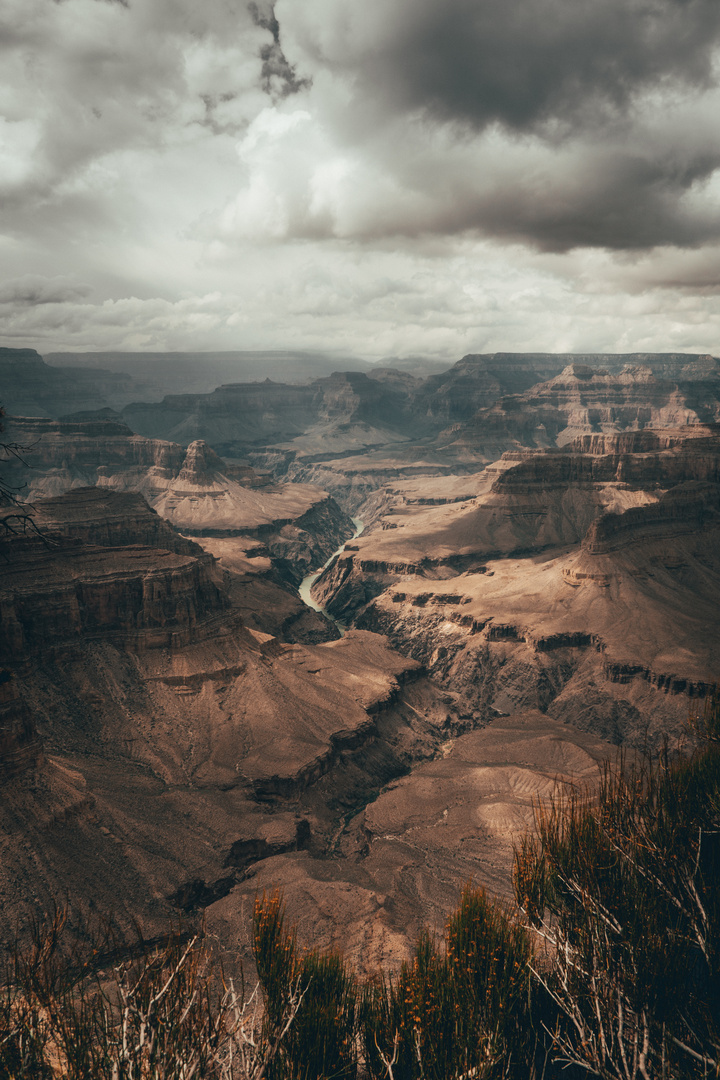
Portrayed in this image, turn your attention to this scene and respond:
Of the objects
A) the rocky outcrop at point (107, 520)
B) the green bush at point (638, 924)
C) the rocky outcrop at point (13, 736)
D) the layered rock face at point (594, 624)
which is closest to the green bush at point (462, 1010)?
the green bush at point (638, 924)

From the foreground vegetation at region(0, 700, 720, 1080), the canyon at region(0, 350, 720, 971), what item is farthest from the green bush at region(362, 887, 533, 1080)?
the canyon at region(0, 350, 720, 971)

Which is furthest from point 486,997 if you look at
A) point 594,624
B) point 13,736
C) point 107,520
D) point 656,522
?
point 656,522

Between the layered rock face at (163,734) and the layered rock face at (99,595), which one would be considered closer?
the layered rock face at (163,734)

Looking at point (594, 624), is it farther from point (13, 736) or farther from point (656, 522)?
point (13, 736)

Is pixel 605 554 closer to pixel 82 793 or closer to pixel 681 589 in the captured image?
pixel 681 589

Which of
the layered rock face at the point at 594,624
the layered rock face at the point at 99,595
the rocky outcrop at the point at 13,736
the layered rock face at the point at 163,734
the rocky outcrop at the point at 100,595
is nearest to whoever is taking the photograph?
the layered rock face at the point at 163,734

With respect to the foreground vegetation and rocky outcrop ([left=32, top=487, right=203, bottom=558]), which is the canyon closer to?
rocky outcrop ([left=32, top=487, right=203, bottom=558])

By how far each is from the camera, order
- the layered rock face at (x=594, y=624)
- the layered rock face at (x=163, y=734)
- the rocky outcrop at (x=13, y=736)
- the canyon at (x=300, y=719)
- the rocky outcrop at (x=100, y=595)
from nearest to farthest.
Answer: the canyon at (x=300, y=719) < the layered rock face at (x=163, y=734) < the rocky outcrop at (x=13, y=736) < the rocky outcrop at (x=100, y=595) < the layered rock face at (x=594, y=624)

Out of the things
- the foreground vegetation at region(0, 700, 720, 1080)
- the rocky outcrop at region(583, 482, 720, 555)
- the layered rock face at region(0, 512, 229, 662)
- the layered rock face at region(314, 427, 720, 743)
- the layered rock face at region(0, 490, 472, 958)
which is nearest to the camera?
the foreground vegetation at region(0, 700, 720, 1080)

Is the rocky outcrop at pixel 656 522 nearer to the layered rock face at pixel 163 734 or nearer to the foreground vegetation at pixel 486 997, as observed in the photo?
the layered rock face at pixel 163 734
